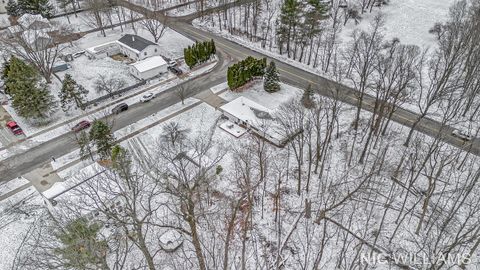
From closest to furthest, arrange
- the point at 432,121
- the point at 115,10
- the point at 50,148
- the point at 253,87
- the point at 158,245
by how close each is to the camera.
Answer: the point at 158,245 < the point at 50,148 < the point at 432,121 < the point at 253,87 < the point at 115,10

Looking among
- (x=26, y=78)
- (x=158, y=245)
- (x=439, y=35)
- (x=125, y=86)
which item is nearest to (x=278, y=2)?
(x=439, y=35)

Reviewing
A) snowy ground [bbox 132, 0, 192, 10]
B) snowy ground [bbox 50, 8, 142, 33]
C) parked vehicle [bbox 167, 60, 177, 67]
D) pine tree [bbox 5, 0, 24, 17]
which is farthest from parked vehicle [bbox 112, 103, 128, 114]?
pine tree [bbox 5, 0, 24, 17]

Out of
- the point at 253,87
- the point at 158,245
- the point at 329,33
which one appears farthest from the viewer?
the point at 329,33

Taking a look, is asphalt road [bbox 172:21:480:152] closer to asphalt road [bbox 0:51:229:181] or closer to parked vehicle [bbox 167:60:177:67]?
asphalt road [bbox 0:51:229:181]

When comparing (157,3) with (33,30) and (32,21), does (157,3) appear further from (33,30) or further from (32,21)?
(33,30)

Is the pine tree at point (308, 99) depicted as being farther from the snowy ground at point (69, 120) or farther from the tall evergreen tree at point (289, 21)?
the snowy ground at point (69, 120)

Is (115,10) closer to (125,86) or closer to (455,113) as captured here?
(125,86)

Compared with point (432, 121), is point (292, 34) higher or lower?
higher
